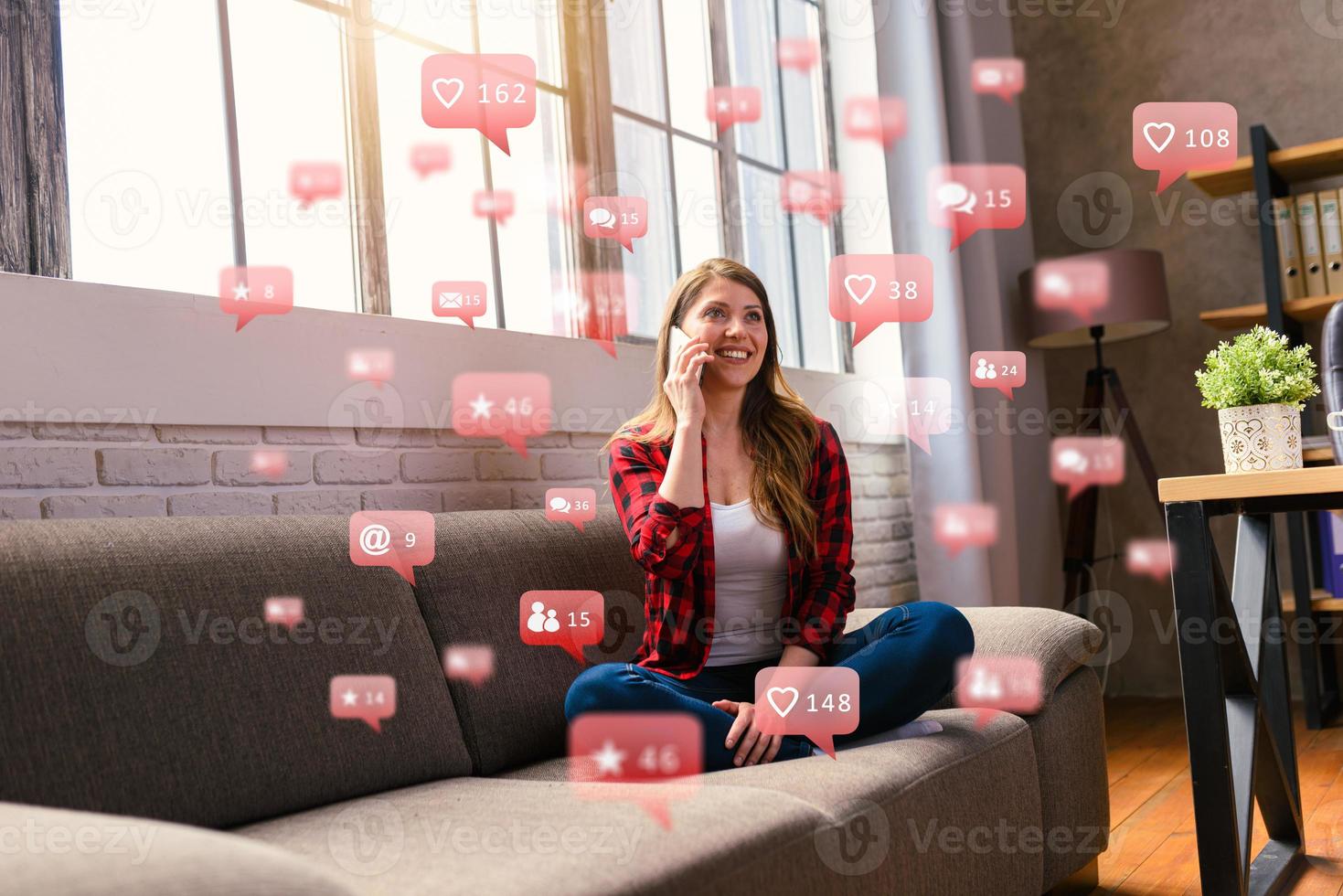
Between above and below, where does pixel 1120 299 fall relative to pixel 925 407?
above

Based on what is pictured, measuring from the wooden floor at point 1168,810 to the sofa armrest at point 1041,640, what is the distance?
39 cm

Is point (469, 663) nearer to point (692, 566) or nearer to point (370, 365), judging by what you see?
point (692, 566)

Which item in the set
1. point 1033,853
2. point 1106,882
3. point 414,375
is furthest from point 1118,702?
point 414,375

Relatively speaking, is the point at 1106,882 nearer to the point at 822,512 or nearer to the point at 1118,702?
the point at 822,512

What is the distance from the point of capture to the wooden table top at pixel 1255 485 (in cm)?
153

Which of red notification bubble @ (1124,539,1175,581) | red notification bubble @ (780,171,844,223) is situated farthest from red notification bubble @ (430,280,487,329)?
red notification bubble @ (1124,539,1175,581)

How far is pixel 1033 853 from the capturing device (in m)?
1.77

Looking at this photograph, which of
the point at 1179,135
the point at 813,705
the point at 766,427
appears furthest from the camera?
the point at 1179,135

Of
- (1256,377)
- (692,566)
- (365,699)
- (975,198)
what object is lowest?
(365,699)

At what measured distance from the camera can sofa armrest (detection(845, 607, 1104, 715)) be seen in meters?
1.94

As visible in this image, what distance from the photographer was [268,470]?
1.87 meters

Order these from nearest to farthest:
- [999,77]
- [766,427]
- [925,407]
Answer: [766,427], [925,407], [999,77]

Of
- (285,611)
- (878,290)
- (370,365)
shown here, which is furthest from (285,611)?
(878,290)

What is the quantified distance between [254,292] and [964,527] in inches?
89.2
